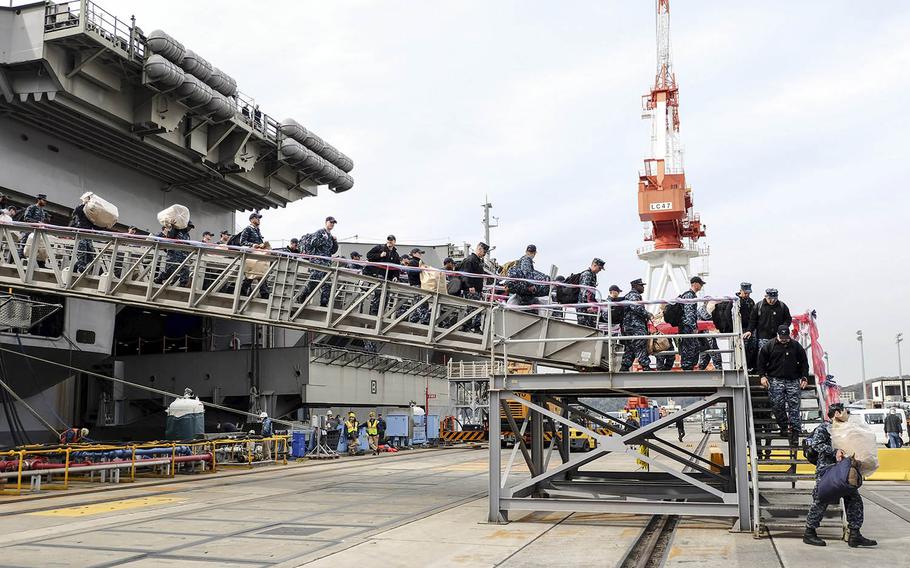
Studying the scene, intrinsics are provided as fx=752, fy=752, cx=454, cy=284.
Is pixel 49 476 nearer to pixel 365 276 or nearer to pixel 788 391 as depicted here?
pixel 365 276

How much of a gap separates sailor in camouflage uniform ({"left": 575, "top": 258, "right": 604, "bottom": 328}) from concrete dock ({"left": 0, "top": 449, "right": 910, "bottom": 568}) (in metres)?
3.46

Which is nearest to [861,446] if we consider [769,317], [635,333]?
[769,317]

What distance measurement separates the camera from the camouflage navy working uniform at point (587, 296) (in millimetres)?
13375

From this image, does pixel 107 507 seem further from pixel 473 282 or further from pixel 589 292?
pixel 589 292

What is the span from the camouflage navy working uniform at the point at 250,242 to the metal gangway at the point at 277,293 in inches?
1.7

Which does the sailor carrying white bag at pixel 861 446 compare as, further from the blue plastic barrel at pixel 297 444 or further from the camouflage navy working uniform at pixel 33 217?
the blue plastic barrel at pixel 297 444

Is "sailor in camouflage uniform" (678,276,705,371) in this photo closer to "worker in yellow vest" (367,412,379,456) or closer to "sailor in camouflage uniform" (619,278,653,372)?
"sailor in camouflage uniform" (619,278,653,372)

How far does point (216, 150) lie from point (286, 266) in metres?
14.4

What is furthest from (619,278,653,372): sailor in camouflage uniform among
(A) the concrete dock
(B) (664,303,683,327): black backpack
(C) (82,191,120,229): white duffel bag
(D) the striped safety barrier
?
(D) the striped safety barrier

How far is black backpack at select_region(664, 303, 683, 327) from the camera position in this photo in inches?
492

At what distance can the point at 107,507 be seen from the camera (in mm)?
13039

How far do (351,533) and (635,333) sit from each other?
5.41 meters

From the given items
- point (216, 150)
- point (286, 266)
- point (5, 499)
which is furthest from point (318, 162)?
point (5, 499)

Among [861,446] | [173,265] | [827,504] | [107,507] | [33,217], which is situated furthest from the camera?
[33,217]
